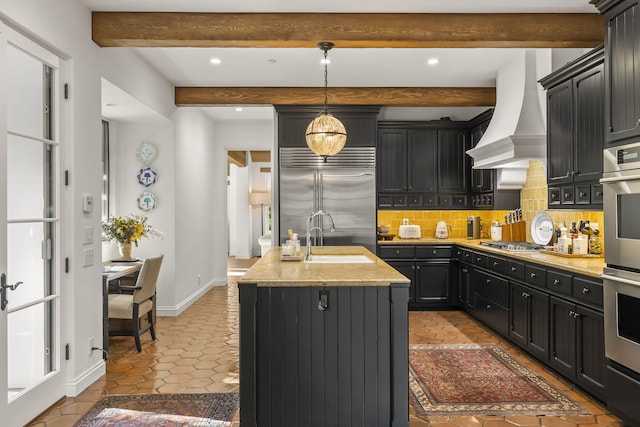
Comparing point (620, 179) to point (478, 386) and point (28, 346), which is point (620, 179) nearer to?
point (478, 386)

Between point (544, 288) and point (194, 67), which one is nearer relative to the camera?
point (544, 288)

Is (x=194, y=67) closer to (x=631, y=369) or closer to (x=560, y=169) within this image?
(x=560, y=169)

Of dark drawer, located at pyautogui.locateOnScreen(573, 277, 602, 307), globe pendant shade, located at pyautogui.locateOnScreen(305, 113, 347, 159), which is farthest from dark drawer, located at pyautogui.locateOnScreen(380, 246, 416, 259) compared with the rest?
dark drawer, located at pyautogui.locateOnScreen(573, 277, 602, 307)

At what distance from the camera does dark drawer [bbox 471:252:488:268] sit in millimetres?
5191

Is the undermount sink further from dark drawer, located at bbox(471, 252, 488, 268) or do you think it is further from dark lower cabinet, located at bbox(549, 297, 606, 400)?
dark drawer, located at bbox(471, 252, 488, 268)

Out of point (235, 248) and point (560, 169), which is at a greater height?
point (560, 169)

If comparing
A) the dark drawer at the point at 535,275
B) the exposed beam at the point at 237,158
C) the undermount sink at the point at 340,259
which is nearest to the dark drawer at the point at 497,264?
the dark drawer at the point at 535,275

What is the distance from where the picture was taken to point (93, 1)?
346 centimetres

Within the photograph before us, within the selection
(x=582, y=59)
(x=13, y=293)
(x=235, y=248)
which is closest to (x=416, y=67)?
(x=582, y=59)

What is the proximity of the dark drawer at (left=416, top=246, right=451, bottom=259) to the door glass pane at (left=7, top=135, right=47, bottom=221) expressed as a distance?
14.6 feet

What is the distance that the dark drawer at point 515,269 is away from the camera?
4.24 m

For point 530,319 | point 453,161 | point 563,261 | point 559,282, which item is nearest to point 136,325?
point 530,319

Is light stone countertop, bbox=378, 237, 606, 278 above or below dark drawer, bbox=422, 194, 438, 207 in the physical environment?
below

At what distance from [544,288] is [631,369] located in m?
1.13
